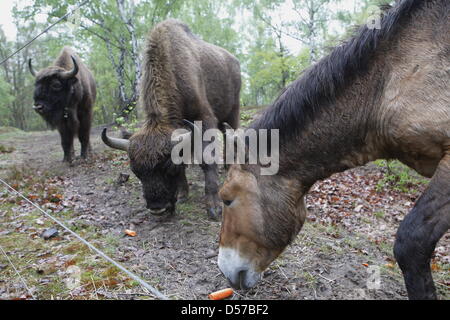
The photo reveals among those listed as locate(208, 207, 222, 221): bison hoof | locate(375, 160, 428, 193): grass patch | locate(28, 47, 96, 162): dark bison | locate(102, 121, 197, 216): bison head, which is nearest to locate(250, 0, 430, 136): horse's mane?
locate(102, 121, 197, 216): bison head

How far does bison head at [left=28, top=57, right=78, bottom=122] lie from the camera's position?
26.0 ft

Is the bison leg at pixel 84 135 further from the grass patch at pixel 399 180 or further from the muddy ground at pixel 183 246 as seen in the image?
the grass patch at pixel 399 180

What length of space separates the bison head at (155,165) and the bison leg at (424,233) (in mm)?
3298

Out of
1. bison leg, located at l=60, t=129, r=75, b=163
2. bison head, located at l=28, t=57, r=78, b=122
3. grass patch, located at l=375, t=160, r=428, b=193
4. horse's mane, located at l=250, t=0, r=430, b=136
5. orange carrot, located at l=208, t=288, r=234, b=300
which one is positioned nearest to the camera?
horse's mane, located at l=250, t=0, r=430, b=136

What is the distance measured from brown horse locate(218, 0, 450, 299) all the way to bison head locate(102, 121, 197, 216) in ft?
6.79

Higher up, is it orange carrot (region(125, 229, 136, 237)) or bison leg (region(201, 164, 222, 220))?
bison leg (region(201, 164, 222, 220))

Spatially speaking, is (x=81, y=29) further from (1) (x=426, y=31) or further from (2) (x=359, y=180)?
(1) (x=426, y=31)

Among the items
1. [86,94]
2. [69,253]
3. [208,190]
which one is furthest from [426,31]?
[86,94]

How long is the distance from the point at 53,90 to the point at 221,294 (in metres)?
7.53

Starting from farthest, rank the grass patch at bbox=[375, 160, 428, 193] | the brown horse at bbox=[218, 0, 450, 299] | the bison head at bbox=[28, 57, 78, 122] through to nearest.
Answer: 1. the bison head at bbox=[28, 57, 78, 122]
2. the grass patch at bbox=[375, 160, 428, 193]
3. the brown horse at bbox=[218, 0, 450, 299]

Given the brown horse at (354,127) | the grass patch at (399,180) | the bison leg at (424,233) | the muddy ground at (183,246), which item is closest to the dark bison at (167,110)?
the muddy ground at (183,246)

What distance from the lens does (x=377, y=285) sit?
3055 mm

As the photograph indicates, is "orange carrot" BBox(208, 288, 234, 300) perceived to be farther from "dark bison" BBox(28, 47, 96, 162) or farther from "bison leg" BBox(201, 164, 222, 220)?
"dark bison" BBox(28, 47, 96, 162)

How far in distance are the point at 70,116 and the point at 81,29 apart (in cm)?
872
